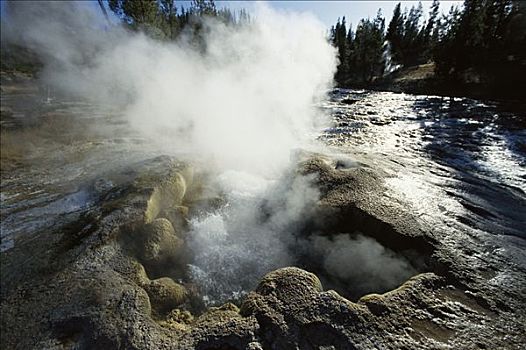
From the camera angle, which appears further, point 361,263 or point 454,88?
point 454,88

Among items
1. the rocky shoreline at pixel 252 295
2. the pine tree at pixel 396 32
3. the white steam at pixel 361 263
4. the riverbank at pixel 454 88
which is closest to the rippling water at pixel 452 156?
the rocky shoreline at pixel 252 295

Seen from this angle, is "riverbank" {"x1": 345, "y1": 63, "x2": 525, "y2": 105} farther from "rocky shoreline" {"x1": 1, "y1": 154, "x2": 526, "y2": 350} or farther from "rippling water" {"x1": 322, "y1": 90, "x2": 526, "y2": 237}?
"rocky shoreline" {"x1": 1, "y1": 154, "x2": 526, "y2": 350}

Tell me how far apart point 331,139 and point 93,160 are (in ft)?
22.9

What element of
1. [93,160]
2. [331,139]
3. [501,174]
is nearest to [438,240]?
[501,174]

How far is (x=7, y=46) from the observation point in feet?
47.8

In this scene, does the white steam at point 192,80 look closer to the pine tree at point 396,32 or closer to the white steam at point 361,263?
the white steam at point 361,263

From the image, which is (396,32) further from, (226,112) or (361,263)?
(361,263)

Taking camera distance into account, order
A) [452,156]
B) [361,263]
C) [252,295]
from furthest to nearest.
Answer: [452,156]
[361,263]
[252,295]

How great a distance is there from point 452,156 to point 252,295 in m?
7.06

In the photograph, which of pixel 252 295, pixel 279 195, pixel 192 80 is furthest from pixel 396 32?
pixel 252 295

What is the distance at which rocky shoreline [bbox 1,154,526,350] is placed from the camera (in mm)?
2197

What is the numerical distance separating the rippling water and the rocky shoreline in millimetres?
677

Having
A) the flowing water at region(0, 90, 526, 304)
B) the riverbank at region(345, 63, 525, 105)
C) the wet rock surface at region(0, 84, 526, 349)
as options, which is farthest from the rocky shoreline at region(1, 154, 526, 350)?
the riverbank at region(345, 63, 525, 105)

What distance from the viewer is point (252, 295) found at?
2574mm
